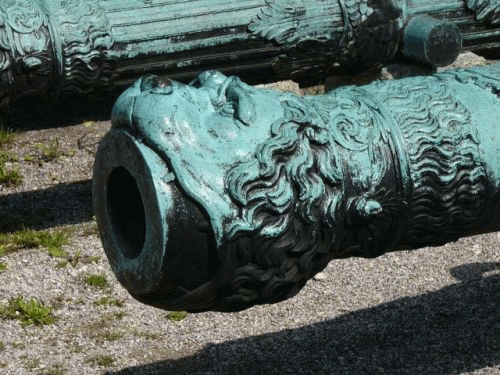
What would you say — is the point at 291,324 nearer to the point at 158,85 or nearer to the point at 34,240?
the point at 34,240

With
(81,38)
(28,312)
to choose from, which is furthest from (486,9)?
(28,312)

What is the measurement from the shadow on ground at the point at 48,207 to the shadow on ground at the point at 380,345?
1.82 m

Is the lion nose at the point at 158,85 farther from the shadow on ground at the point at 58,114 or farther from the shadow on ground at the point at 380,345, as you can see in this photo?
the shadow on ground at the point at 58,114

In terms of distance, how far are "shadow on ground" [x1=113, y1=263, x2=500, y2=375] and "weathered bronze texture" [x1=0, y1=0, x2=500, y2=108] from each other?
1.80 metres

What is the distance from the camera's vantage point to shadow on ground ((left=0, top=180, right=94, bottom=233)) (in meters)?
7.48

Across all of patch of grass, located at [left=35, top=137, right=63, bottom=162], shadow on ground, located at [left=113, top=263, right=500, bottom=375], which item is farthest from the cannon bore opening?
patch of grass, located at [left=35, top=137, right=63, bottom=162]

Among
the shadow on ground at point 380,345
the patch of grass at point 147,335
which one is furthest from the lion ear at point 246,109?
the patch of grass at point 147,335

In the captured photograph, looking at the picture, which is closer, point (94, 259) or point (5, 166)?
point (94, 259)

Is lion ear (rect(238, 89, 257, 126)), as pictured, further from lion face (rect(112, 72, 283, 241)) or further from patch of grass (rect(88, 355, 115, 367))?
patch of grass (rect(88, 355, 115, 367))

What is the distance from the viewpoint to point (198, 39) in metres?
7.27

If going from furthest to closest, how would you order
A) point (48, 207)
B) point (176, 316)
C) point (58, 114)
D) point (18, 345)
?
point (58, 114), point (48, 207), point (176, 316), point (18, 345)

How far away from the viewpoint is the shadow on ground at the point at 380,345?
5.66 meters

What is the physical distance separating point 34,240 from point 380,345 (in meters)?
2.13

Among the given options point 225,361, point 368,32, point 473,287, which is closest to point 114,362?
point 225,361
